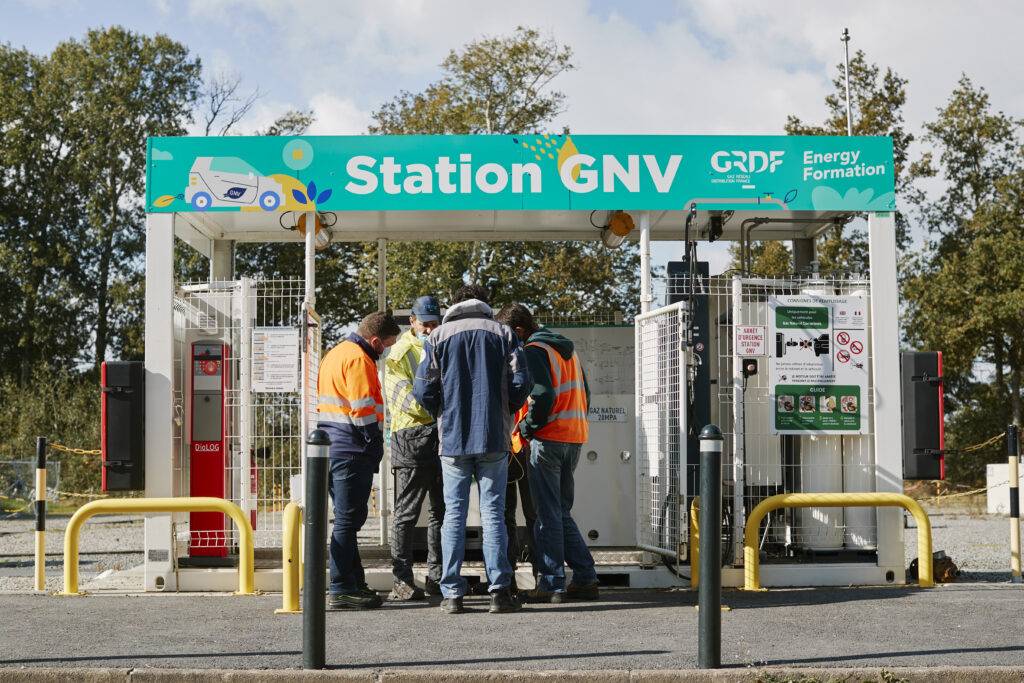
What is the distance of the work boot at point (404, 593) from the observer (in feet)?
26.7

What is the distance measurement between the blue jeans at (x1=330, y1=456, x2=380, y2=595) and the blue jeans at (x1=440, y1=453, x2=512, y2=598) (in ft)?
2.12

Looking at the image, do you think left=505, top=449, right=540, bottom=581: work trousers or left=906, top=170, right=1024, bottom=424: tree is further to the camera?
left=906, top=170, right=1024, bottom=424: tree

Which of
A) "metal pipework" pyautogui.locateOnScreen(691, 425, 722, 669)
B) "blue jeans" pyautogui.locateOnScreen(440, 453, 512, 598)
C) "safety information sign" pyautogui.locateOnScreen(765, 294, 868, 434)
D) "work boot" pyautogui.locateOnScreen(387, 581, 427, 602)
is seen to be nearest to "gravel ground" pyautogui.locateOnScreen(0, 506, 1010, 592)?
"safety information sign" pyautogui.locateOnScreen(765, 294, 868, 434)

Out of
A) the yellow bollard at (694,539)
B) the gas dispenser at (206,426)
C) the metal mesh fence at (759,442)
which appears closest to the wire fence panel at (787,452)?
the metal mesh fence at (759,442)

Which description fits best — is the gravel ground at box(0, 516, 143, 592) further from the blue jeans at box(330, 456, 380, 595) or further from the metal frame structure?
the blue jeans at box(330, 456, 380, 595)

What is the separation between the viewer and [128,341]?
38594 mm

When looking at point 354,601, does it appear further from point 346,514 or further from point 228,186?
point 228,186

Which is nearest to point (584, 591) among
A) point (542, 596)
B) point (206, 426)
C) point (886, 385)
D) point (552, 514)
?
point (542, 596)

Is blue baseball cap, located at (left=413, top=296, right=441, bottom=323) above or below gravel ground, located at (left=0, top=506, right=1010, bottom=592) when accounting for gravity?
above

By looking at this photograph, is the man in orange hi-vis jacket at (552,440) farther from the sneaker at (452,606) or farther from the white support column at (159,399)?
the white support column at (159,399)

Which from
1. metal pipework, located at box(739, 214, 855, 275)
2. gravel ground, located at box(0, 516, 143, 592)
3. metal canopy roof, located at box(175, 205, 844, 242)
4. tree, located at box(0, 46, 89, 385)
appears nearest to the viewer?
metal canopy roof, located at box(175, 205, 844, 242)

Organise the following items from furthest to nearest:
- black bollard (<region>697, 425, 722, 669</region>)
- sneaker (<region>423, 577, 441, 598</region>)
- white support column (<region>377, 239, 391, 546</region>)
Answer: white support column (<region>377, 239, 391, 546</region>)
sneaker (<region>423, 577, 441, 598</region>)
black bollard (<region>697, 425, 722, 669</region>)

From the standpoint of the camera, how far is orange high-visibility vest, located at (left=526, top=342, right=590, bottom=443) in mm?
8094

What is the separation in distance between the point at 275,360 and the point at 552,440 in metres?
2.31
